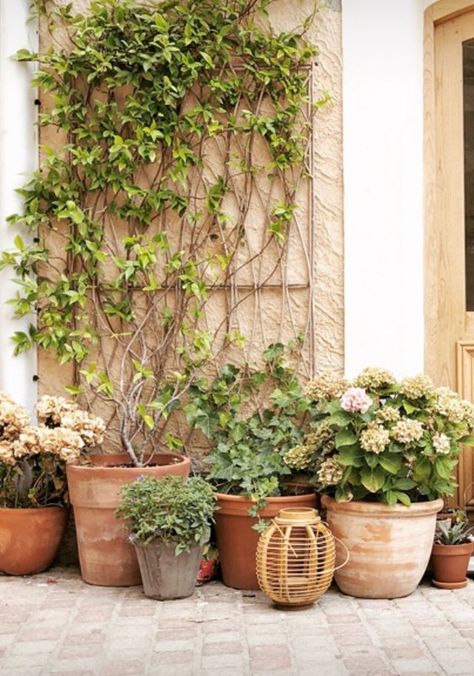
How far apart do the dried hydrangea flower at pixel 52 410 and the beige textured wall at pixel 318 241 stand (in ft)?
1.27

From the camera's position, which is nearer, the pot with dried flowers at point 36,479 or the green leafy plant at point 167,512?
the green leafy plant at point 167,512

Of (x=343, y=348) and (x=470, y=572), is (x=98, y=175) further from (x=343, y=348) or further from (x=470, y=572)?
(x=470, y=572)

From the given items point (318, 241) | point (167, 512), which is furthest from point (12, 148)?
point (167, 512)

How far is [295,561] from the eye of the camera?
427 cm

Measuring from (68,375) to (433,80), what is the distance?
8.70 feet

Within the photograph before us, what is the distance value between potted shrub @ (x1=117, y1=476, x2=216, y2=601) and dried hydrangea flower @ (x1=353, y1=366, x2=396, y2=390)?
0.93m

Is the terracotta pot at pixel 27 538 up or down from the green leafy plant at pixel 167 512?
down

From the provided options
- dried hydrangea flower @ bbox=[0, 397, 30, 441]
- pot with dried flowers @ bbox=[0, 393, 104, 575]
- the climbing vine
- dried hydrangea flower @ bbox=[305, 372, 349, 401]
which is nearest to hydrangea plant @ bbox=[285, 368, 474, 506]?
dried hydrangea flower @ bbox=[305, 372, 349, 401]

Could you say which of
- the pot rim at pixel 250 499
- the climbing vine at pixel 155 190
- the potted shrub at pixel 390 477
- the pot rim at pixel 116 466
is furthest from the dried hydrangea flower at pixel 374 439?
the climbing vine at pixel 155 190

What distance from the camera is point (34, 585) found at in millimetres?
4742

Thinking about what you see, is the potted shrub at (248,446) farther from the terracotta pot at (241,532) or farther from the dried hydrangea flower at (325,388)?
the dried hydrangea flower at (325,388)

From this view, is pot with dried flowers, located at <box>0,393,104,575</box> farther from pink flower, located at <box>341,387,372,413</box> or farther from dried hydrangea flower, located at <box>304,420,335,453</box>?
pink flower, located at <box>341,387,372,413</box>

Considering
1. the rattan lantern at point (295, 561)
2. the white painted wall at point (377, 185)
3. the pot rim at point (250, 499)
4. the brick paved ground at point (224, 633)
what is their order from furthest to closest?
1. the white painted wall at point (377, 185)
2. the pot rim at point (250, 499)
3. the rattan lantern at point (295, 561)
4. the brick paved ground at point (224, 633)

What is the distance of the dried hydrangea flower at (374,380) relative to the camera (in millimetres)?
4680
